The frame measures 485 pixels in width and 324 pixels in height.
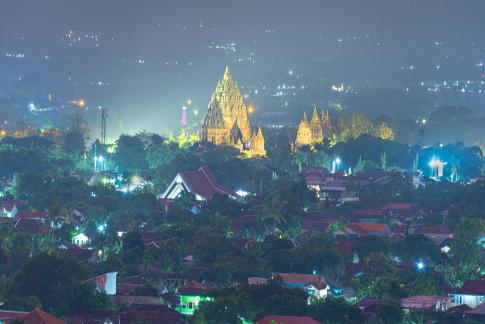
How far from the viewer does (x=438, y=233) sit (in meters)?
58.5

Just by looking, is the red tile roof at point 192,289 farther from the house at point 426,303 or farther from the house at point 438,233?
the house at point 438,233

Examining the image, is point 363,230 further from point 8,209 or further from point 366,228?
point 8,209

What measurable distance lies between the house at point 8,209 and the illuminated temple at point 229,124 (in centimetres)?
2561

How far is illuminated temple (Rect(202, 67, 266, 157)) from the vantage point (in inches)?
3562

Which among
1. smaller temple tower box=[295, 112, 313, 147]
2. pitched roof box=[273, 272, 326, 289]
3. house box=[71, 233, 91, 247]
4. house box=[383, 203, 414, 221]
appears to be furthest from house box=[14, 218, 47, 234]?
smaller temple tower box=[295, 112, 313, 147]

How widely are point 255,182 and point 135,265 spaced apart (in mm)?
27300

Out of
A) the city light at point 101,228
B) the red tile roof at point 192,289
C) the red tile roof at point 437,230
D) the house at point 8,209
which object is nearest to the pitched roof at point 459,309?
the red tile roof at point 192,289

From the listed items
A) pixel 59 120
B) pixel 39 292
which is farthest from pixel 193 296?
pixel 59 120

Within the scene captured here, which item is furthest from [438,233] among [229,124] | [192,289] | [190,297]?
[229,124]

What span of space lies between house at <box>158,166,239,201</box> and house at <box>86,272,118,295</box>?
2260 centimetres

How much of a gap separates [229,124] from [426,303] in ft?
163

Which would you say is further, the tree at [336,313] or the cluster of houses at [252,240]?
the cluster of houses at [252,240]

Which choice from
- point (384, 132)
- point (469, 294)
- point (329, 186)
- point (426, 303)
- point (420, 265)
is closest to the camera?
point (426, 303)

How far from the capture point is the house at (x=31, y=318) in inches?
1430
